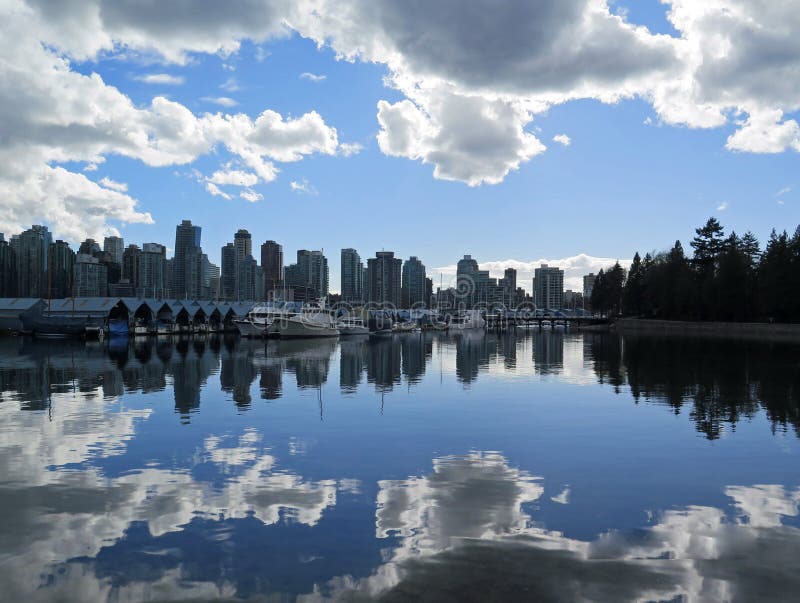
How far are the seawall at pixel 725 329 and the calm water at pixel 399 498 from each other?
8734cm

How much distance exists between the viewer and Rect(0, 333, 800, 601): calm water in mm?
9539

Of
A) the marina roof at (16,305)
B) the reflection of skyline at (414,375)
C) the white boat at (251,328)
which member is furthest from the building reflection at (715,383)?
the marina roof at (16,305)

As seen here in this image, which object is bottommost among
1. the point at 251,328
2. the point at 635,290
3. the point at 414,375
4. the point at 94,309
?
the point at 414,375

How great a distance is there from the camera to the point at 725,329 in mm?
119125

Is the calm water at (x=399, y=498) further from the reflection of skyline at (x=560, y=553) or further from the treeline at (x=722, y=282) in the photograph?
the treeline at (x=722, y=282)

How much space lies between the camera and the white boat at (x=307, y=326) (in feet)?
327

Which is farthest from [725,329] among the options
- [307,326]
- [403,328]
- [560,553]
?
[560,553]

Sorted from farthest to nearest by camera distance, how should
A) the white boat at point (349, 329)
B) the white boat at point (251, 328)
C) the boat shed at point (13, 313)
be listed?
the white boat at point (349, 329), the boat shed at point (13, 313), the white boat at point (251, 328)

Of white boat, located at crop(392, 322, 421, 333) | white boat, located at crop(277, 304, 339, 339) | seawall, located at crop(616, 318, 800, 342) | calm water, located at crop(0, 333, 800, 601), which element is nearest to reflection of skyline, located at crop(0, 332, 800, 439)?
calm water, located at crop(0, 333, 800, 601)

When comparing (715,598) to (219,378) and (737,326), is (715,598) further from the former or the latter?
(737,326)

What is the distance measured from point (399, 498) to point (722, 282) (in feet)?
416

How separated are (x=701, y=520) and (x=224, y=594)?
1002 cm

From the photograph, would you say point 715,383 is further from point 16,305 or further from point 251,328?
point 16,305

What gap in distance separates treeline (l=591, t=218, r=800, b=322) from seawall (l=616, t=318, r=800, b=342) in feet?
13.6
